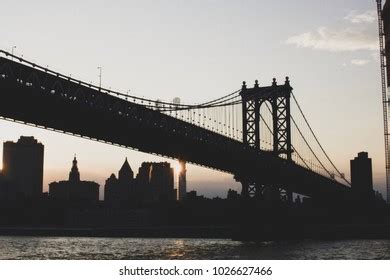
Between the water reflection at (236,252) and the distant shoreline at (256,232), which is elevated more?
the distant shoreline at (256,232)

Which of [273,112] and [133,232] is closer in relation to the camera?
[273,112]

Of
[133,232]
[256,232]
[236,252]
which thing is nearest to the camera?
[236,252]

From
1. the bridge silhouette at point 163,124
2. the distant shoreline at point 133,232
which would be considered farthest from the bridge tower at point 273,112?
the distant shoreline at point 133,232

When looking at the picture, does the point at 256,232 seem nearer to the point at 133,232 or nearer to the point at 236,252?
the point at 236,252

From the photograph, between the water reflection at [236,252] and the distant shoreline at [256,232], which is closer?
the water reflection at [236,252]

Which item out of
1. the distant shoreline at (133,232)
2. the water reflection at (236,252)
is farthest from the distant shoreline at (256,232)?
the water reflection at (236,252)

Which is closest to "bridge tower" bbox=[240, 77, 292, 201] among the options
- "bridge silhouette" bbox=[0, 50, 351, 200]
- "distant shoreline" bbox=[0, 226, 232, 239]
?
"bridge silhouette" bbox=[0, 50, 351, 200]

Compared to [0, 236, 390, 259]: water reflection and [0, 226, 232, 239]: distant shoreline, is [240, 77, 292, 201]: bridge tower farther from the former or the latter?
[0, 226, 232, 239]: distant shoreline

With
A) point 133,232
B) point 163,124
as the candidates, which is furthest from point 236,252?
point 133,232

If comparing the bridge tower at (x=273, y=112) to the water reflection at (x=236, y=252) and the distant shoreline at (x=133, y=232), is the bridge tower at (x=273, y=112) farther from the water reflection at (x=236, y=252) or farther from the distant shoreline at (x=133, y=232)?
the distant shoreline at (x=133, y=232)

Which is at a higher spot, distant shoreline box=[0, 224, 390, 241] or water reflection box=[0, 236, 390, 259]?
distant shoreline box=[0, 224, 390, 241]

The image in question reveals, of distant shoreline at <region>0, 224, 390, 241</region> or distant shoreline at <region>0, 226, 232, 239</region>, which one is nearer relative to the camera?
distant shoreline at <region>0, 224, 390, 241</region>

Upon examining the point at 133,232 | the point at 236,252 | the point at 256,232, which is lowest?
the point at 236,252
